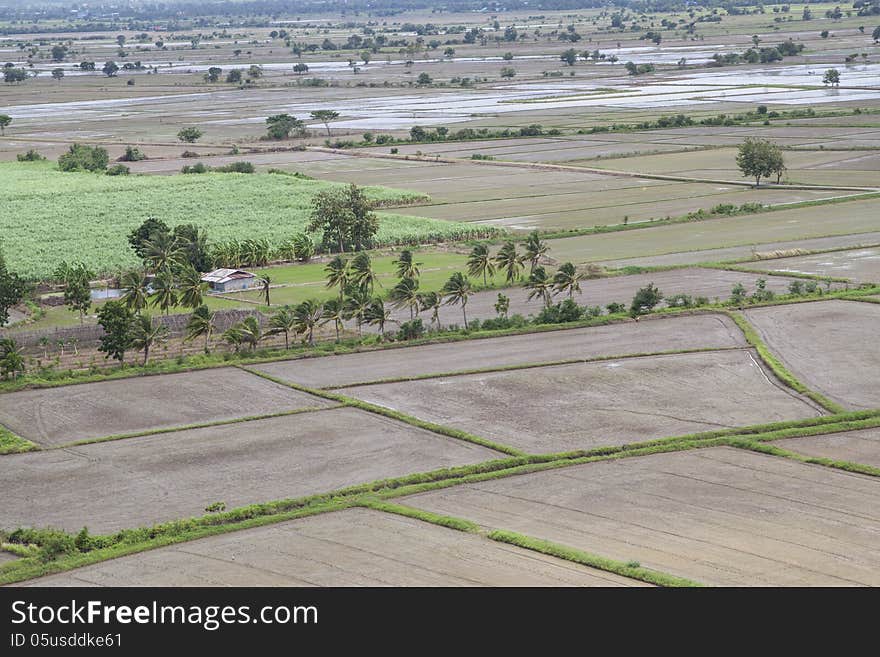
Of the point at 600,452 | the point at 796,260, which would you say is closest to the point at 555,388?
the point at 600,452

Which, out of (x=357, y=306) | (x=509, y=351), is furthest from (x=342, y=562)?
(x=357, y=306)

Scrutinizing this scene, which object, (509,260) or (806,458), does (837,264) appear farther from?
(806,458)

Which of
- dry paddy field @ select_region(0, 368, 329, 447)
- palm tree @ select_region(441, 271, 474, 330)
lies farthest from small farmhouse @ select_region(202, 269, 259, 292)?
dry paddy field @ select_region(0, 368, 329, 447)

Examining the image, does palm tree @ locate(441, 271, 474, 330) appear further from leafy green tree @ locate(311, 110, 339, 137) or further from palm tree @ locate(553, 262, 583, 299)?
leafy green tree @ locate(311, 110, 339, 137)

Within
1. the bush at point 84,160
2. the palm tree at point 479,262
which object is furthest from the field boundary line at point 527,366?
the bush at point 84,160
